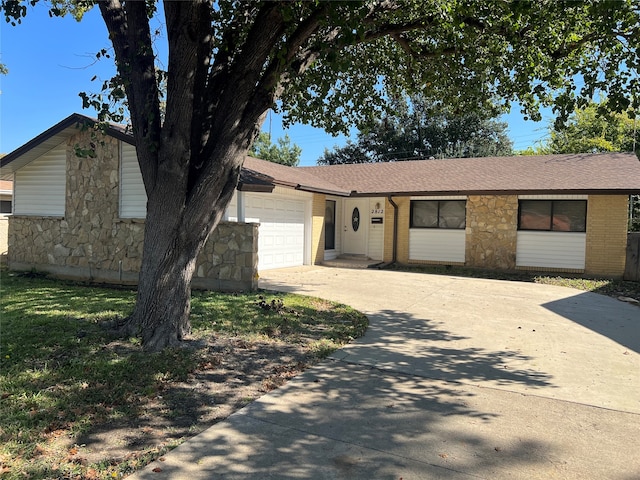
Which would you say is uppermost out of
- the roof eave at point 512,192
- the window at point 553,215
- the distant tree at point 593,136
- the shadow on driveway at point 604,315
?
the distant tree at point 593,136

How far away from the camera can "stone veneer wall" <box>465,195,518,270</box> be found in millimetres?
14617

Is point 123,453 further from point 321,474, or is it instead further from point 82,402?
point 321,474

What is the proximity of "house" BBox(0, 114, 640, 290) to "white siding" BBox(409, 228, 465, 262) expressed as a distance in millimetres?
36

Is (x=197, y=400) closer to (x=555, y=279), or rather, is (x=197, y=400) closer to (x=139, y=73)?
(x=139, y=73)

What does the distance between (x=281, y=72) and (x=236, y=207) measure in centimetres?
629

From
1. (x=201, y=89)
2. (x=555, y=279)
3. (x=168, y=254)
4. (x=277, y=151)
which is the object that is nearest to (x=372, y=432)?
(x=168, y=254)

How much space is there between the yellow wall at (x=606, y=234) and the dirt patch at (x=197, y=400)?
11640 mm

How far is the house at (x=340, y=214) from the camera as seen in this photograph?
36.6 feet

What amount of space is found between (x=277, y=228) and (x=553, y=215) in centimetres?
879

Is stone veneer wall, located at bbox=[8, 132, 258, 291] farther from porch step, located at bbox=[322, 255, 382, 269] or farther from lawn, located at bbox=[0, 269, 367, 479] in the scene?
porch step, located at bbox=[322, 255, 382, 269]

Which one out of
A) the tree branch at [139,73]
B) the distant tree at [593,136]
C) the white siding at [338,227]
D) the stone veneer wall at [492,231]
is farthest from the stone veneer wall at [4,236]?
the distant tree at [593,136]

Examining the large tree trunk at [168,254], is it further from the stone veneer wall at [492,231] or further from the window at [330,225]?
the stone veneer wall at [492,231]

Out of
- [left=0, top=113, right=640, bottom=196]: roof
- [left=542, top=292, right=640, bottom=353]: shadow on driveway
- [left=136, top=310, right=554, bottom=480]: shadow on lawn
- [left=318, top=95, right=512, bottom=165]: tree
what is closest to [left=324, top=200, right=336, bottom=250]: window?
[left=0, top=113, right=640, bottom=196]: roof

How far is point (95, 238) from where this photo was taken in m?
11.6
